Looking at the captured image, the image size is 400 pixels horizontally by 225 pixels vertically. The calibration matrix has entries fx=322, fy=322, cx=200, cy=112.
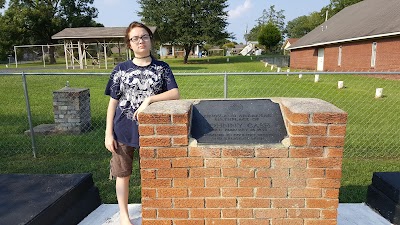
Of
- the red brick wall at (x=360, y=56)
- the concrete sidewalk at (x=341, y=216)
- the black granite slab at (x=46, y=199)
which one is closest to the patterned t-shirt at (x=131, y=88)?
the black granite slab at (x=46, y=199)

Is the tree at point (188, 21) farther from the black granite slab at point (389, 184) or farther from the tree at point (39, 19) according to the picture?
the black granite slab at point (389, 184)

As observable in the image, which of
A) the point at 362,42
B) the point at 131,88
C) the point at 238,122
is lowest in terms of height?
the point at 238,122

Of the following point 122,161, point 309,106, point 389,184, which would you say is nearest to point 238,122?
point 309,106

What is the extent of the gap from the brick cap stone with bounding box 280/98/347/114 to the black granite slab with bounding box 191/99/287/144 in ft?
0.44

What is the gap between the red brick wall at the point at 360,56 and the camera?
635 inches

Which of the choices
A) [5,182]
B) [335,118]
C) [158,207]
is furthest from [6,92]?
[335,118]

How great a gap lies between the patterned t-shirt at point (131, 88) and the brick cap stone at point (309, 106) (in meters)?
0.93

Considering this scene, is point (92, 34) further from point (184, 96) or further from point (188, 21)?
point (184, 96)

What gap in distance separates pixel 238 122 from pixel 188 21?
124 ft

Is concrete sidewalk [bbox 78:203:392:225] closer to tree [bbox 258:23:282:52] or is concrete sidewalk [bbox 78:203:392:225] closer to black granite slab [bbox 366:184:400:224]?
black granite slab [bbox 366:184:400:224]

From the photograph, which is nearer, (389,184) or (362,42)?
(389,184)

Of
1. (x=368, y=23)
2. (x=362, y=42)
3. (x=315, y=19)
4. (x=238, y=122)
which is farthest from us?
(x=315, y=19)

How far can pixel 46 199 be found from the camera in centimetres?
259

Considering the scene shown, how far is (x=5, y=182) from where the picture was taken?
2947 mm
